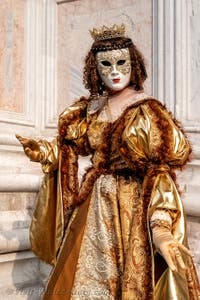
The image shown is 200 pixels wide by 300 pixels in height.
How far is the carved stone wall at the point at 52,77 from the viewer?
133 inches

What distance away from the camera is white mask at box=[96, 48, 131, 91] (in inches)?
92.0

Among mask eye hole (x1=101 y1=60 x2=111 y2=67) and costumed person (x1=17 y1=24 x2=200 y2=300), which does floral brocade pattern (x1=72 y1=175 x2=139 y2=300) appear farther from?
mask eye hole (x1=101 y1=60 x2=111 y2=67)

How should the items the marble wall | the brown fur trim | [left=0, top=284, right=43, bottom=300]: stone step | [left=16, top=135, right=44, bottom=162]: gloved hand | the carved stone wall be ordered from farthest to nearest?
the marble wall < the carved stone wall < [left=0, top=284, right=43, bottom=300]: stone step < [left=16, top=135, right=44, bottom=162]: gloved hand < the brown fur trim

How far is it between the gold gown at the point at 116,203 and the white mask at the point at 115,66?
14 cm

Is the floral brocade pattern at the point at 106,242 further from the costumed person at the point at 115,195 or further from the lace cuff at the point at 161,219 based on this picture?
the lace cuff at the point at 161,219

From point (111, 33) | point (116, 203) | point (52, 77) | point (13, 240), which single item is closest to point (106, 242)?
point (116, 203)

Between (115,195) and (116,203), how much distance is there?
34mm

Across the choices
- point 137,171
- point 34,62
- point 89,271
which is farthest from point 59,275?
point 34,62

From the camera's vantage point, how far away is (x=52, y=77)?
15.1ft

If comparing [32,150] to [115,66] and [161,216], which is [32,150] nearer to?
[115,66]

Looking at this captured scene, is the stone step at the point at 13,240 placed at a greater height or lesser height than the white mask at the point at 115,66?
lesser

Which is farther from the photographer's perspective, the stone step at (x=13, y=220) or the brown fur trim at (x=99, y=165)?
the stone step at (x=13, y=220)

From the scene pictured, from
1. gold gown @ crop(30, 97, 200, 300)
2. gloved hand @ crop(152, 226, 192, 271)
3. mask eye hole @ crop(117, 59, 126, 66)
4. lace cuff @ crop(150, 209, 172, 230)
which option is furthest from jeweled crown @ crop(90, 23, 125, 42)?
gloved hand @ crop(152, 226, 192, 271)

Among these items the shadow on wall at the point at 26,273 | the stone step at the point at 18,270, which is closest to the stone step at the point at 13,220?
the shadow on wall at the point at 26,273
